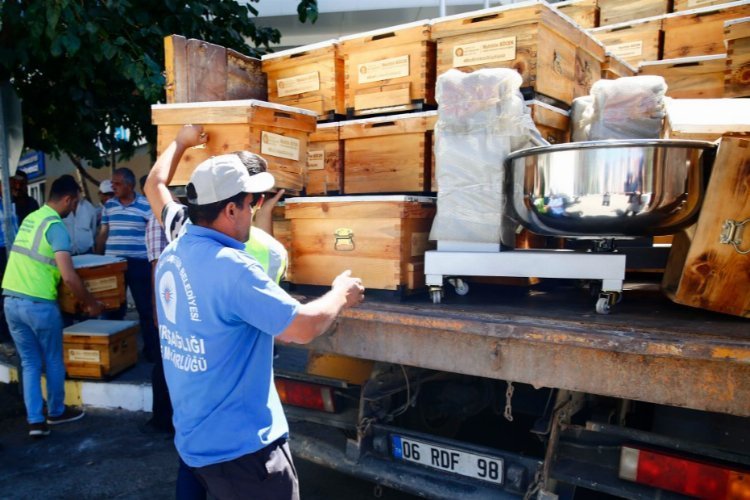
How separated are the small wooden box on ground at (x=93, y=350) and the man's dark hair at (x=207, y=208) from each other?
3690 millimetres

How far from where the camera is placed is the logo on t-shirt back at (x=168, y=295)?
207 cm

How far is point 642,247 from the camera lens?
→ 3.25 m

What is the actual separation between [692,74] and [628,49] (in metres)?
0.67

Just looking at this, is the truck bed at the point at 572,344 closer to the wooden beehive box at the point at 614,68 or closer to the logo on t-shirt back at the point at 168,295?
the logo on t-shirt back at the point at 168,295

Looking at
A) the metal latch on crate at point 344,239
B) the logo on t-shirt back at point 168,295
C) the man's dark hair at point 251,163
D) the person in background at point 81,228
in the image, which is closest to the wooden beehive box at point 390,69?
the metal latch on crate at point 344,239

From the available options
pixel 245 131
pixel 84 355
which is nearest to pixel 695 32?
pixel 245 131

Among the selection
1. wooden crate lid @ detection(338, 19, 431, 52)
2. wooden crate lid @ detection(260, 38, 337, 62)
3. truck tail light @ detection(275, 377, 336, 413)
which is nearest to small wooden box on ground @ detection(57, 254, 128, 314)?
wooden crate lid @ detection(260, 38, 337, 62)

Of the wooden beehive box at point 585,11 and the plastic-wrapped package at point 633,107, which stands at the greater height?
the wooden beehive box at point 585,11

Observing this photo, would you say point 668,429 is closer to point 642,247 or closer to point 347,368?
point 642,247

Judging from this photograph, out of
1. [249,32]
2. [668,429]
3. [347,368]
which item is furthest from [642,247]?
[249,32]

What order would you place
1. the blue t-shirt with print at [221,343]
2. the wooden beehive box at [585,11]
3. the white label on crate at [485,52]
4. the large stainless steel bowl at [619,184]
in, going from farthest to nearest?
the wooden beehive box at [585,11] → the white label on crate at [485,52] → the large stainless steel bowl at [619,184] → the blue t-shirt with print at [221,343]

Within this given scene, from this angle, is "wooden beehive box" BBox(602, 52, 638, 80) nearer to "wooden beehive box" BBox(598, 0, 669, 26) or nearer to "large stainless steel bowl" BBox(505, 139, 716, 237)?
"wooden beehive box" BBox(598, 0, 669, 26)

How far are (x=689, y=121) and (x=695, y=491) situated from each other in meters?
1.40

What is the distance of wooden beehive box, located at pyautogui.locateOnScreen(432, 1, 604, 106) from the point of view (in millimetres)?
2951
